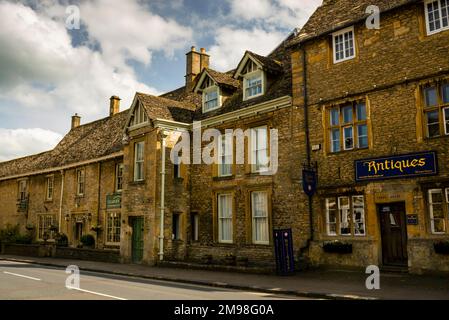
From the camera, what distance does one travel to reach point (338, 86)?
16953mm

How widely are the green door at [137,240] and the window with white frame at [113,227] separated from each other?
3532 mm

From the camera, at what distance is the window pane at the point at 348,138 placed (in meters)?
16.5

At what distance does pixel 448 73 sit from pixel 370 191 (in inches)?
184

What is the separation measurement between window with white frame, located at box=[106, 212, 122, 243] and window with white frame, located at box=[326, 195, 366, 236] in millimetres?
14228

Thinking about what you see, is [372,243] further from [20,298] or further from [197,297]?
[20,298]

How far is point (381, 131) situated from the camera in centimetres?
1548

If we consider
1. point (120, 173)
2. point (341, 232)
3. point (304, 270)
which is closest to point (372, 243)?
point (341, 232)

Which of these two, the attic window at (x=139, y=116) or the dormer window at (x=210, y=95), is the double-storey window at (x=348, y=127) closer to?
the dormer window at (x=210, y=95)

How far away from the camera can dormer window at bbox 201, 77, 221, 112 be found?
23062mm

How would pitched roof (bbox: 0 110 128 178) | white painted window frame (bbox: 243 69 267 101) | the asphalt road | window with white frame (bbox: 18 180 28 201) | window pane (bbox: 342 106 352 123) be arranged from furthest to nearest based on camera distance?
window with white frame (bbox: 18 180 28 201)
pitched roof (bbox: 0 110 128 178)
white painted window frame (bbox: 243 69 267 101)
window pane (bbox: 342 106 352 123)
the asphalt road

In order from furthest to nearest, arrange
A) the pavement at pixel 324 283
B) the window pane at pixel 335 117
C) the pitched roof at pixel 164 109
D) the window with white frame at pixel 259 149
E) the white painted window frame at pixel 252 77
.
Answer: the pitched roof at pixel 164 109 < the white painted window frame at pixel 252 77 < the window with white frame at pixel 259 149 < the window pane at pixel 335 117 < the pavement at pixel 324 283

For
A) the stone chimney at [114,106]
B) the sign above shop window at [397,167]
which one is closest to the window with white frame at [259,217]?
the sign above shop window at [397,167]

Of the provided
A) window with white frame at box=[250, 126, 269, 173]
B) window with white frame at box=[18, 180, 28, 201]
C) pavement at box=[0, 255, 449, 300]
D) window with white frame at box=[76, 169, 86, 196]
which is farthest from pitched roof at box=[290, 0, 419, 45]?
window with white frame at box=[18, 180, 28, 201]

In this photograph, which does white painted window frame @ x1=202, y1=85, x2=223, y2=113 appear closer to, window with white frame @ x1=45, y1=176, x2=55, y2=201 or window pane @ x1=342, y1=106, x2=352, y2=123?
window pane @ x1=342, y1=106, x2=352, y2=123
